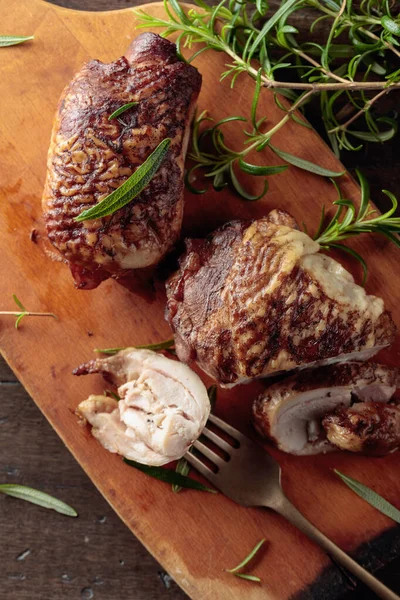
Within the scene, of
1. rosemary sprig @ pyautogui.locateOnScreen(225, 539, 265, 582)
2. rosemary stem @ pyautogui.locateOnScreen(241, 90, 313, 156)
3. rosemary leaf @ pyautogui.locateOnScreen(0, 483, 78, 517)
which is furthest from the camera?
rosemary leaf @ pyautogui.locateOnScreen(0, 483, 78, 517)

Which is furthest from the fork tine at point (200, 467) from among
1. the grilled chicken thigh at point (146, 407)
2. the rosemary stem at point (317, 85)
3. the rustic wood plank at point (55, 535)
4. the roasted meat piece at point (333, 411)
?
the rosemary stem at point (317, 85)

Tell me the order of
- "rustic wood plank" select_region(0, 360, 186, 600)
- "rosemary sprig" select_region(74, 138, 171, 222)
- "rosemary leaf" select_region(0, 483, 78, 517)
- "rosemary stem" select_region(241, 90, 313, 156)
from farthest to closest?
"rustic wood plank" select_region(0, 360, 186, 600)
"rosemary leaf" select_region(0, 483, 78, 517)
"rosemary stem" select_region(241, 90, 313, 156)
"rosemary sprig" select_region(74, 138, 171, 222)

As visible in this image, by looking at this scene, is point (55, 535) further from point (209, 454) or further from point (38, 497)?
point (209, 454)

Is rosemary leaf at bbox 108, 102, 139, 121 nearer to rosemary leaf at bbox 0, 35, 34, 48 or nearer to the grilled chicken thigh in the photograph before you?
rosemary leaf at bbox 0, 35, 34, 48

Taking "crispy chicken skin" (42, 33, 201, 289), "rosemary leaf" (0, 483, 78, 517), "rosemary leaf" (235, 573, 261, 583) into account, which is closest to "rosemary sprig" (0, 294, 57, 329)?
"crispy chicken skin" (42, 33, 201, 289)

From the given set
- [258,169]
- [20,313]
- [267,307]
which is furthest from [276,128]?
[20,313]

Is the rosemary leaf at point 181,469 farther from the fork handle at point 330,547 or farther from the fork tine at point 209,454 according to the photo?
the fork handle at point 330,547

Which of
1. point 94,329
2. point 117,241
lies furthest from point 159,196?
point 94,329
